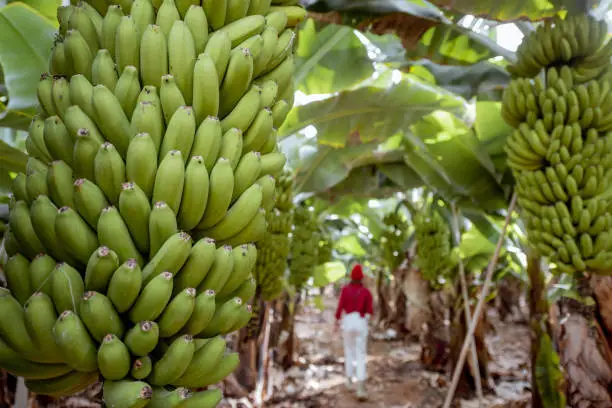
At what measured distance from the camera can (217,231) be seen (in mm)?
950

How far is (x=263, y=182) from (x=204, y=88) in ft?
0.76

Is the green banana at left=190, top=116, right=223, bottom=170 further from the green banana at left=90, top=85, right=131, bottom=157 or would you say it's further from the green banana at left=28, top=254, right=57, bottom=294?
the green banana at left=28, top=254, right=57, bottom=294

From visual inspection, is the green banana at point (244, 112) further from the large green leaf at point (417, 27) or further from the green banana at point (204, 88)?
the large green leaf at point (417, 27)

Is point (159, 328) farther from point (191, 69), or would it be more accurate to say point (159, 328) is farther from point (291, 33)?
point (291, 33)

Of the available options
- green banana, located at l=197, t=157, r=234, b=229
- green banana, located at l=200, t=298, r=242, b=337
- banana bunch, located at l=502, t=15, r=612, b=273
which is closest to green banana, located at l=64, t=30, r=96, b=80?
green banana, located at l=197, t=157, r=234, b=229

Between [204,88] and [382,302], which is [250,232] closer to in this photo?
[204,88]

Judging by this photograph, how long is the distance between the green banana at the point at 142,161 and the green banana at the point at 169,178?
2 centimetres

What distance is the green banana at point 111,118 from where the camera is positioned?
2.79 feet

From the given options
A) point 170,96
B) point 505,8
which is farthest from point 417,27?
point 170,96

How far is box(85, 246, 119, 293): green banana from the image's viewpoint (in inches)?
30.4

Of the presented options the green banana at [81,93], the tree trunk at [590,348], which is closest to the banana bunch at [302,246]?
the tree trunk at [590,348]

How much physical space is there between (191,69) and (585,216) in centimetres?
209

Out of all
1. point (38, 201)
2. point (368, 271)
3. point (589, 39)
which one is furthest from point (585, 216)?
point (368, 271)

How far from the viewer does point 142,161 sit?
83cm
